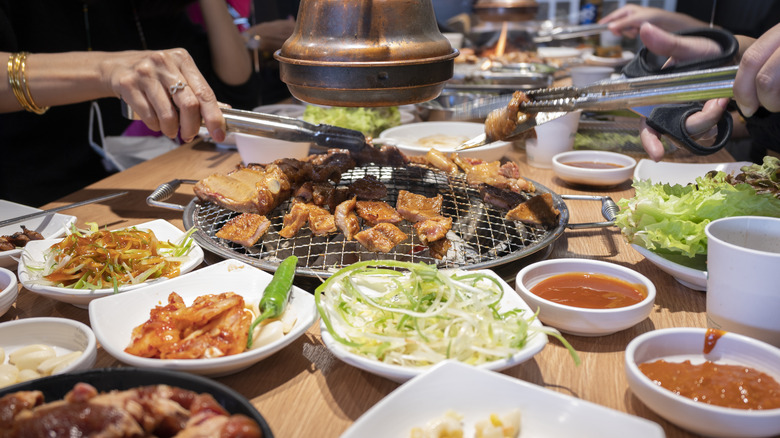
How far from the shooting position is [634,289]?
194 cm

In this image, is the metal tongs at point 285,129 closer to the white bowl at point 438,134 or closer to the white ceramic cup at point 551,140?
the white bowl at point 438,134

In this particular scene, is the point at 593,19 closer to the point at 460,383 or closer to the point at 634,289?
the point at 634,289

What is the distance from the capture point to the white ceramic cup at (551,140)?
3.77 metres

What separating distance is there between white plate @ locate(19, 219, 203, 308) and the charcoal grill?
9 cm

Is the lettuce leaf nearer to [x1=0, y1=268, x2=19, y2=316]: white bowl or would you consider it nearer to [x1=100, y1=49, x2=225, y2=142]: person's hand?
[x1=100, y1=49, x2=225, y2=142]: person's hand

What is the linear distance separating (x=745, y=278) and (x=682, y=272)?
489 mm

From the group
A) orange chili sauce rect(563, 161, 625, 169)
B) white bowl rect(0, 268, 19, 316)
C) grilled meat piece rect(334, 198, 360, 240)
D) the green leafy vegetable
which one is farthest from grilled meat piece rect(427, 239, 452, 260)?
the green leafy vegetable

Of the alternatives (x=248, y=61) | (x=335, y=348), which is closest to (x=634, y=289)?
(x=335, y=348)

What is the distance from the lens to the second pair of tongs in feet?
6.28

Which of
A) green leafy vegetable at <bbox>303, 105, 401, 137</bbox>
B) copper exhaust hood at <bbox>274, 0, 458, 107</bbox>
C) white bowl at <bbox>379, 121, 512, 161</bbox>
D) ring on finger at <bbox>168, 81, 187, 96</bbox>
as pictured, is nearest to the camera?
copper exhaust hood at <bbox>274, 0, 458, 107</bbox>

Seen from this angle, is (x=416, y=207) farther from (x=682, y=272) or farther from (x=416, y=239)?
(x=682, y=272)

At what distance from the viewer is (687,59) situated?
3.59 meters

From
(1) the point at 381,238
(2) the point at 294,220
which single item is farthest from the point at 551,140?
(2) the point at 294,220

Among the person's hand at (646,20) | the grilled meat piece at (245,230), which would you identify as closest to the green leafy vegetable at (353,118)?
the grilled meat piece at (245,230)
